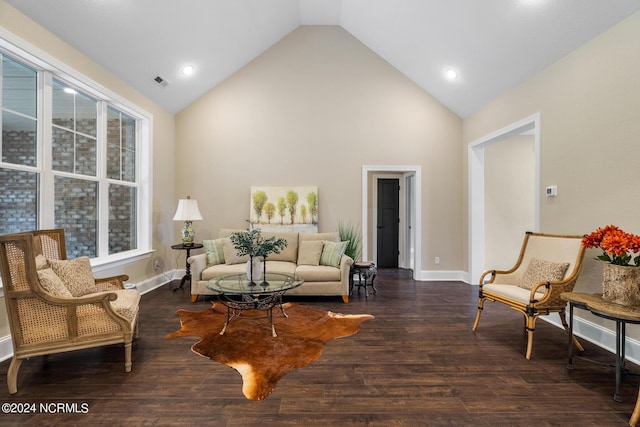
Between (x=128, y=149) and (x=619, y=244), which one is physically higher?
(x=128, y=149)

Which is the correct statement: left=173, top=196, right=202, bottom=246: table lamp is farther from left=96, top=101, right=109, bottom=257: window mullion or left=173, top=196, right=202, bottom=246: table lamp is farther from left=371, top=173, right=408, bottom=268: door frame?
left=371, top=173, right=408, bottom=268: door frame

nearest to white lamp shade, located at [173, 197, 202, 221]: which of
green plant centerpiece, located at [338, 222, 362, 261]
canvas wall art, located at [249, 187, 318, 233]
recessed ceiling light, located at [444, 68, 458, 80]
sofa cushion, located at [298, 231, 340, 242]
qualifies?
canvas wall art, located at [249, 187, 318, 233]

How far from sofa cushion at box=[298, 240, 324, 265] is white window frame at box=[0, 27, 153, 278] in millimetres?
2313

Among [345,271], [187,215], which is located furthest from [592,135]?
[187,215]

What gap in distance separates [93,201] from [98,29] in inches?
76.0

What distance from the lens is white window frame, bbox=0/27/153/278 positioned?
2782 millimetres

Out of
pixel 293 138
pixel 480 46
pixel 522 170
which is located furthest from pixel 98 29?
Answer: pixel 522 170

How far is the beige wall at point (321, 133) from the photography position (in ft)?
18.0

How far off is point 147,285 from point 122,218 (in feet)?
3.47

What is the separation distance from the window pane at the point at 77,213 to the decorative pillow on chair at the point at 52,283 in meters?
1.22

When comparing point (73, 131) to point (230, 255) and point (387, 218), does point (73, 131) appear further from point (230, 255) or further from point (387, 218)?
point (387, 218)

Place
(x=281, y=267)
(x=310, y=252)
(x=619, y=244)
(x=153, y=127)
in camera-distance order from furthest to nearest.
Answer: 1. (x=153, y=127)
2. (x=310, y=252)
3. (x=281, y=267)
4. (x=619, y=244)

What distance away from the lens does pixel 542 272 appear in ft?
9.81

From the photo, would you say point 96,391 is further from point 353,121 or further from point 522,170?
point 522,170
